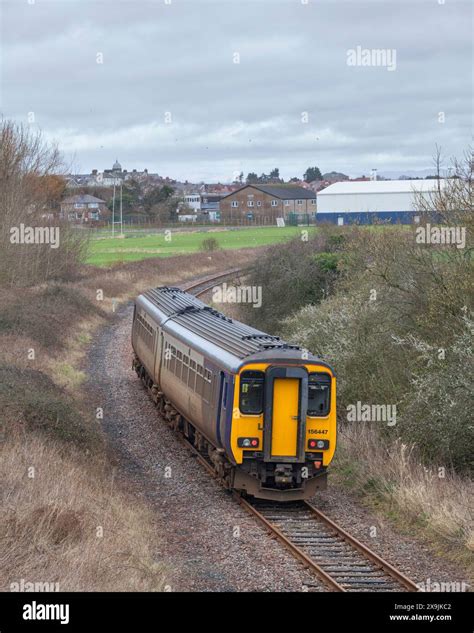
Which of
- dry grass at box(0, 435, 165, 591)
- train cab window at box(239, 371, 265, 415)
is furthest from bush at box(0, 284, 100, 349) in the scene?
train cab window at box(239, 371, 265, 415)

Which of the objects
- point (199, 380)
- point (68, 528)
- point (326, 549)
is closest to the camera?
point (68, 528)

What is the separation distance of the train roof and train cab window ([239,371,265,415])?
0.75ft

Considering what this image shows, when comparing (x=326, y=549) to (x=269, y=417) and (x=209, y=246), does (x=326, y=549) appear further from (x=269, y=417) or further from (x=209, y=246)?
(x=209, y=246)

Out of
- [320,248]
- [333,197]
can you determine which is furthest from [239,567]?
[333,197]

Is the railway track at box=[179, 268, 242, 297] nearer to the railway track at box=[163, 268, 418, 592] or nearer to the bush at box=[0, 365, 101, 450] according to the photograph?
the bush at box=[0, 365, 101, 450]

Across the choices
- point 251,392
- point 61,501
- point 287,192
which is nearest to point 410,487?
point 251,392

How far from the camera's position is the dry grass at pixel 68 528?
10.0 meters

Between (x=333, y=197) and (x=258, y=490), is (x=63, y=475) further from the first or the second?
(x=333, y=197)

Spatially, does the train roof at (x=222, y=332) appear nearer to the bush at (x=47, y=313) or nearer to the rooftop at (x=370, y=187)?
the bush at (x=47, y=313)

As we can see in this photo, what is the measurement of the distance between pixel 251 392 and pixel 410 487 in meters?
2.90

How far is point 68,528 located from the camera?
37.7 feet

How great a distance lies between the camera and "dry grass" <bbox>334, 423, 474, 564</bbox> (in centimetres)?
1282

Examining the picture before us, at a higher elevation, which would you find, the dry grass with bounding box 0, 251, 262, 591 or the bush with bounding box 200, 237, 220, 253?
the bush with bounding box 200, 237, 220, 253

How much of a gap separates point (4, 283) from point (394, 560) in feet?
87.9
